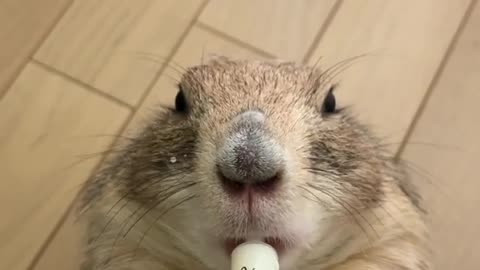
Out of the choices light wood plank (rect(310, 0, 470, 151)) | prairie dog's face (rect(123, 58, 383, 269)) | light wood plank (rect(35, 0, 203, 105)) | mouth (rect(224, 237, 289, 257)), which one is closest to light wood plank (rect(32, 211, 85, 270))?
light wood plank (rect(35, 0, 203, 105))

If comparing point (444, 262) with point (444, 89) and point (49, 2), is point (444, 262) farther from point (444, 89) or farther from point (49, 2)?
point (49, 2)

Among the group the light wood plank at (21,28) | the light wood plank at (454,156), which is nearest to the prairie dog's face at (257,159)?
the light wood plank at (454,156)

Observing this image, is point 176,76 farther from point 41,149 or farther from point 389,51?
point 389,51

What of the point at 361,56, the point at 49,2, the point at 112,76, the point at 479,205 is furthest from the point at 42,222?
the point at 479,205

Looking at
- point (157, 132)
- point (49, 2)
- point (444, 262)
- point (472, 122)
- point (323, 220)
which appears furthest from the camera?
point (49, 2)

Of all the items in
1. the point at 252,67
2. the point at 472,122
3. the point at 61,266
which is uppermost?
the point at 472,122

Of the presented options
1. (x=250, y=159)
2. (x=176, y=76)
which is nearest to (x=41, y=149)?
(x=176, y=76)
